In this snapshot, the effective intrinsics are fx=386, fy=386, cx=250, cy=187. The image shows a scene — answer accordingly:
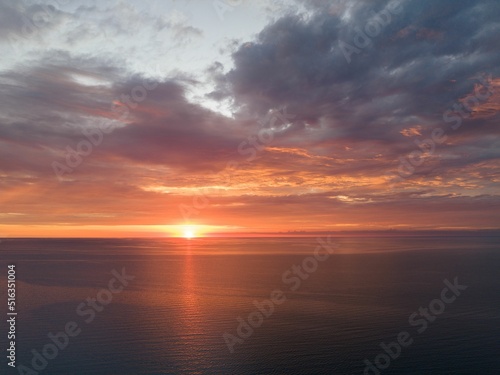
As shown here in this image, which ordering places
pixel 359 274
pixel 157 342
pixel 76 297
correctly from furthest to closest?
pixel 359 274, pixel 76 297, pixel 157 342

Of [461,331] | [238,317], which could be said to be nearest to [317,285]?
[238,317]

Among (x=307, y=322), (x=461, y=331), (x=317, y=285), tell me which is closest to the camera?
(x=461, y=331)

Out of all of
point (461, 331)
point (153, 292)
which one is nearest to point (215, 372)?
point (461, 331)

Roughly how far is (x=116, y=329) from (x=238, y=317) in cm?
1682

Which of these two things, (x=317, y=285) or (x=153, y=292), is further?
(x=317, y=285)

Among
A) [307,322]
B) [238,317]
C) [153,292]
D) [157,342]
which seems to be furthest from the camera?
[153,292]

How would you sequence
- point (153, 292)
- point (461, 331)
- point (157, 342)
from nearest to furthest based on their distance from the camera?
1. point (157, 342)
2. point (461, 331)
3. point (153, 292)

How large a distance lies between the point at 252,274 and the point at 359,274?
2846cm

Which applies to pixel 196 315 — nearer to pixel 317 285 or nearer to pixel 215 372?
pixel 215 372

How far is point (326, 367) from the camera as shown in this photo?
37750mm

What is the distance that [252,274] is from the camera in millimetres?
105812

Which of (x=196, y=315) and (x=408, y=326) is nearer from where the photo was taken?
(x=408, y=326)

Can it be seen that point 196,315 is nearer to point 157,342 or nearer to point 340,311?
point 157,342

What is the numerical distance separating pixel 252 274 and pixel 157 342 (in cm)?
6227
